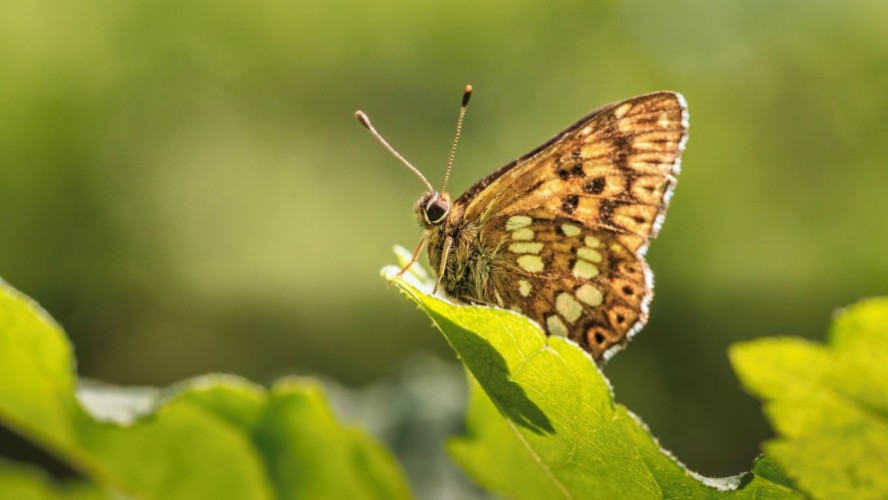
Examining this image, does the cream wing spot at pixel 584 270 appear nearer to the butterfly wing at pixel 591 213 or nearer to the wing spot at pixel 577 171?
the butterfly wing at pixel 591 213

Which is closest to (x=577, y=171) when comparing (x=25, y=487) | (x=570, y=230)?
(x=570, y=230)

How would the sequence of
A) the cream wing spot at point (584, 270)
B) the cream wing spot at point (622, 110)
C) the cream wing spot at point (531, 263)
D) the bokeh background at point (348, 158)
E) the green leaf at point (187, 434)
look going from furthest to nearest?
the bokeh background at point (348, 158), the cream wing spot at point (531, 263), the cream wing spot at point (584, 270), the cream wing spot at point (622, 110), the green leaf at point (187, 434)

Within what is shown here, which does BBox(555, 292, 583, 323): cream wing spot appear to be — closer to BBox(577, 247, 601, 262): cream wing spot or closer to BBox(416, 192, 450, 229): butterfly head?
BBox(577, 247, 601, 262): cream wing spot

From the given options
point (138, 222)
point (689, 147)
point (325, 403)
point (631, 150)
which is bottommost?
point (325, 403)

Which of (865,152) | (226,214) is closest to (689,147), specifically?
(865,152)

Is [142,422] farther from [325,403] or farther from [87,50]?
[87,50]

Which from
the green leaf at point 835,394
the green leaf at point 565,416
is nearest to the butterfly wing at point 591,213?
the green leaf at point 565,416

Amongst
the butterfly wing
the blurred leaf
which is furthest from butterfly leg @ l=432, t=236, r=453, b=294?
the blurred leaf
